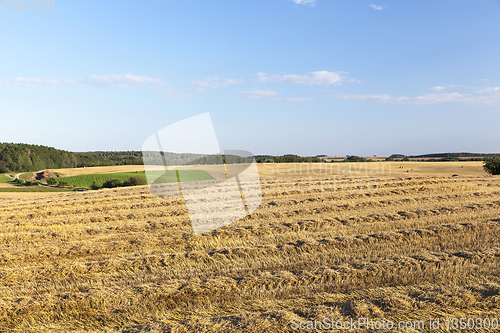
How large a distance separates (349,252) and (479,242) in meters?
4.08

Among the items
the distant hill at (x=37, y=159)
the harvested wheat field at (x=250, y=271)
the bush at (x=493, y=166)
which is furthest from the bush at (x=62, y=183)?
the bush at (x=493, y=166)

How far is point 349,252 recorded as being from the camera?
7.62 meters

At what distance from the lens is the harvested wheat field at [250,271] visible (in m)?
4.84

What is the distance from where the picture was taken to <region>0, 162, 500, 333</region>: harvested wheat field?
484cm

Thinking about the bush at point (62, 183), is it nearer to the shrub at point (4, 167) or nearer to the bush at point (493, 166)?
the shrub at point (4, 167)

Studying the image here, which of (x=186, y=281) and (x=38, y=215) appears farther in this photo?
(x=38, y=215)

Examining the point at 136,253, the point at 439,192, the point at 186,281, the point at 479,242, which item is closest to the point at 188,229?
the point at 136,253

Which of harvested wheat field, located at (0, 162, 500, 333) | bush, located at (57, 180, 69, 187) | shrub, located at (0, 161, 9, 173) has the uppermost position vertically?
shrub, located at (0, 161, 9, 173)

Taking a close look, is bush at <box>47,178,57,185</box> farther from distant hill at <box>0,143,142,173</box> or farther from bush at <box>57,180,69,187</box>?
distant hill at <box>0,143,142,173</box>

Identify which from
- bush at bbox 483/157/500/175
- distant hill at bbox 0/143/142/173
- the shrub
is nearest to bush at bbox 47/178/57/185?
distant hill at bbox 0/143/142/173

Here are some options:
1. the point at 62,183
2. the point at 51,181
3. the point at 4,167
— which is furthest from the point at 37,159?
the point at 62,183

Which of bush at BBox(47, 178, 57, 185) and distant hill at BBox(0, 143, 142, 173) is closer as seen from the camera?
bush at BBox(47, 178, 57, 185)

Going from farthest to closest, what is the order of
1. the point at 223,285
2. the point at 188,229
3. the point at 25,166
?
1. the point at 25,166
2. the point at 188,229
3. the point at 223,285

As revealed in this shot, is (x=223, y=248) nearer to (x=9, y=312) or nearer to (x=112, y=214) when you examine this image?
(x=9, y=312)
